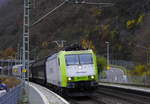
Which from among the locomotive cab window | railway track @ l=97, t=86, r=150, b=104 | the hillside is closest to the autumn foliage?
the hillside

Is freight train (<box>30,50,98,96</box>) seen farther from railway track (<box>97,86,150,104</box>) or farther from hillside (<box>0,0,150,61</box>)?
hillside (<box>0,0,150,61</box>)

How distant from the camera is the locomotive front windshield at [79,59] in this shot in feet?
75.3

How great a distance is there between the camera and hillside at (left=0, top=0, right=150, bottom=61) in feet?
269

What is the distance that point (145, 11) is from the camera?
86125 mm

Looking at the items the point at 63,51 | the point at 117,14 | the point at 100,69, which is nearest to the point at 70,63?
the point at 63,51

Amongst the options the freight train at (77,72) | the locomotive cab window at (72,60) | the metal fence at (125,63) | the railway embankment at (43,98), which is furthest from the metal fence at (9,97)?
the metal fence at (125,63)

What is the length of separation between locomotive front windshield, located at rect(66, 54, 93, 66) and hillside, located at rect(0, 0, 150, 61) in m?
30.1

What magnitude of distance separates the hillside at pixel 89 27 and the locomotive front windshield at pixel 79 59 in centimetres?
3006

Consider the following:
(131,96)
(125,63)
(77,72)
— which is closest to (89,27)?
(125,63)

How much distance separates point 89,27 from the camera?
118 metres

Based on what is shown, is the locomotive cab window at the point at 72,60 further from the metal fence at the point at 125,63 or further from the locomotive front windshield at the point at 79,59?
the metal fence at the point at 125,63

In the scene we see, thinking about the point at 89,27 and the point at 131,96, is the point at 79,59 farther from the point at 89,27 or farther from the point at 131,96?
the point at 89,27

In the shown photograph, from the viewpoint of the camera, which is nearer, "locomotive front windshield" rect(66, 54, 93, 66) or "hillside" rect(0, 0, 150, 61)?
"locomotive front windshield" rect(66, 54, 93, 66)

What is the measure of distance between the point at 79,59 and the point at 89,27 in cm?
9491
